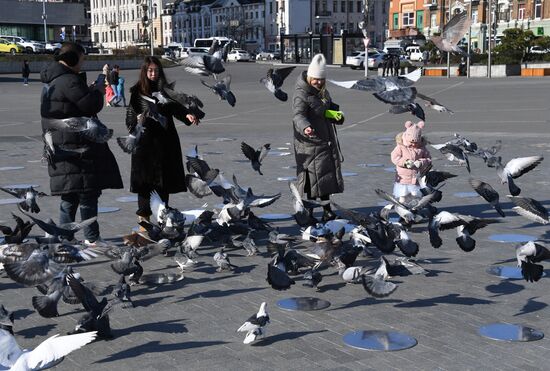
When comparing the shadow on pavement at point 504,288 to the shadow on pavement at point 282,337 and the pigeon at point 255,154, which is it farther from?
the pigeon at point 255,154

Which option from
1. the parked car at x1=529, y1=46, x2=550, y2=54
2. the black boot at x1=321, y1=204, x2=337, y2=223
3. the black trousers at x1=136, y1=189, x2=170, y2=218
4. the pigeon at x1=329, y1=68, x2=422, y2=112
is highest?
the parked car at x1=529, y1=46, x2=550, y2=54

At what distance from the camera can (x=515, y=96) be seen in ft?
89.6

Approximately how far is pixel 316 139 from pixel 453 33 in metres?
2.09

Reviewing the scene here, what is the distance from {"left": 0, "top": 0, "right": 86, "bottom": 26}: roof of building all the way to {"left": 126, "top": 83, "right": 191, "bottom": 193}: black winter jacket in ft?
324

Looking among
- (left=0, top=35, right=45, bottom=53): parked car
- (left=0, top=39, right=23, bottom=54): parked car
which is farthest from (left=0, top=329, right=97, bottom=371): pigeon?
(left=0, top=35, right=45, bottom=53): parked car

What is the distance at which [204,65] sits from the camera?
6234 mm

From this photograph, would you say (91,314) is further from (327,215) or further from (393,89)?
(327,215)

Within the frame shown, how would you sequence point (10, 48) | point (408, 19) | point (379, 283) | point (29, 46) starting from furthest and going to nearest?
point (408, 19) < point (29, 46) < point (10, 48) < point (379, 283)

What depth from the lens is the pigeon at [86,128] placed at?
6.08 metres

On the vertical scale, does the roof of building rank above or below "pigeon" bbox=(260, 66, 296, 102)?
above

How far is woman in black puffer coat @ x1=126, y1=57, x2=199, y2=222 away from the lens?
6816mm

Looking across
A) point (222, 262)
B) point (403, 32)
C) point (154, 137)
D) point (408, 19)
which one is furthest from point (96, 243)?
point (408, 19)

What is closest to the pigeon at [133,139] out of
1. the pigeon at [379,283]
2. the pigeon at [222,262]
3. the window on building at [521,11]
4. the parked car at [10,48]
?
the pigeon at [222,262]

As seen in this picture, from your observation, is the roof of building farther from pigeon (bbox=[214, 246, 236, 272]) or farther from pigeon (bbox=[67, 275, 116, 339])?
pigeon (bbox=[67, 275, 116, 339])
